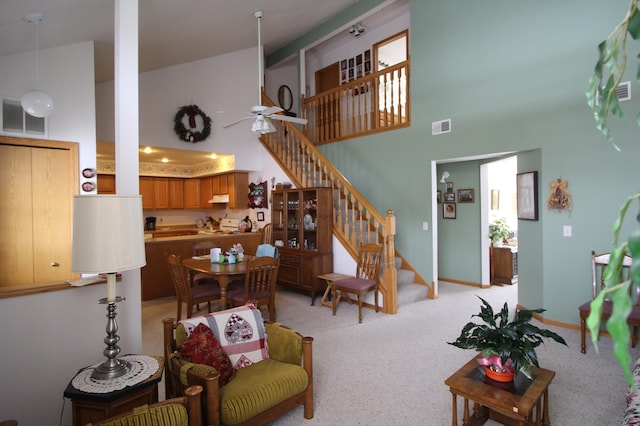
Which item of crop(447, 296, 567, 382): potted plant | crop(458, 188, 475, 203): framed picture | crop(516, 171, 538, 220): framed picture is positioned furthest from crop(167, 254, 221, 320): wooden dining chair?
crop(458, 188, 475, 203): framed picture

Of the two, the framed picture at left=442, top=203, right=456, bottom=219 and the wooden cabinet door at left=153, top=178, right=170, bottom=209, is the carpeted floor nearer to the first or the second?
the framed picture at left=442, top=203, right=456, bottom=219

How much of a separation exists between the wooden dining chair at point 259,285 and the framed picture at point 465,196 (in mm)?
3825

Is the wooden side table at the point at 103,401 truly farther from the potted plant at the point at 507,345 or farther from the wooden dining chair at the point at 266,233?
the wooden dining chair at the point at 266,233

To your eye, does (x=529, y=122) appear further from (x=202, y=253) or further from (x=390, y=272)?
(x=202, y=253)

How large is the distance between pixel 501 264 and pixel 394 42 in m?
4.78

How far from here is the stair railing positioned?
15.9ft

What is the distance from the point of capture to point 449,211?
662 cm

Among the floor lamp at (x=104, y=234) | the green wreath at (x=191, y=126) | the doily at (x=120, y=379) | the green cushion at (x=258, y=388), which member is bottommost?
the green cushion at (x=258, y=388)

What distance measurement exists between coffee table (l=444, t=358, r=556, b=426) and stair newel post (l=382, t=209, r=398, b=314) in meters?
2.34

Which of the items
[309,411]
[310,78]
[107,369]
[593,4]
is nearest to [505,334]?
[309,411]

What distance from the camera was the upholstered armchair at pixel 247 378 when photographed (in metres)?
2.05

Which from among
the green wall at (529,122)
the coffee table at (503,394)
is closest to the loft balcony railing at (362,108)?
the green wall at (529,122)

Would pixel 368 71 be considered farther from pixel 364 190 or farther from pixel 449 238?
pixel 449 238

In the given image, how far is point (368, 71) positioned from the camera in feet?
23.9
